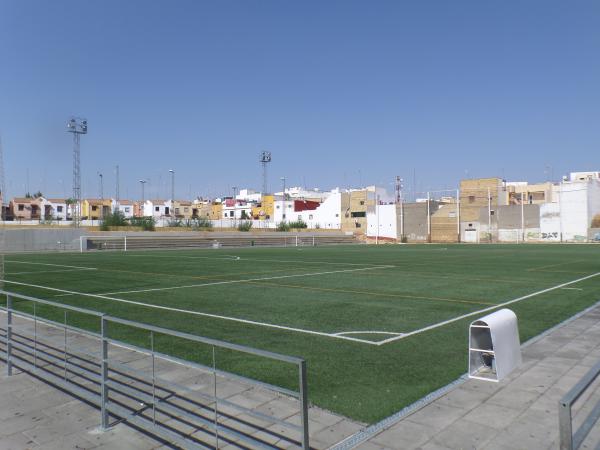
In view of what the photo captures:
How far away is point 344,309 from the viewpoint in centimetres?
1282

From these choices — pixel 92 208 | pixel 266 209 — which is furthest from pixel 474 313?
pixel 92 208

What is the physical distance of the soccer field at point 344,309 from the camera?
6.91m

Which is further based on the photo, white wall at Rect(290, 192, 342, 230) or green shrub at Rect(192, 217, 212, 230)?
white wall at Rect(290, 192, 342, 230)

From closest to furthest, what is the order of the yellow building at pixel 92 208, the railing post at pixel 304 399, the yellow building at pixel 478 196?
the railing post at pixel 304 399
the yellow building at pixel 478 196
the yellow building at pixel 92 208

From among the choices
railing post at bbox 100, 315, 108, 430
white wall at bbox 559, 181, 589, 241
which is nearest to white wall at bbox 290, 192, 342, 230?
white wall at bbox 559, 181, 589, 241

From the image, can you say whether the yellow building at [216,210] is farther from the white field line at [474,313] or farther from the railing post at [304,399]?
the railing post at [304,399]

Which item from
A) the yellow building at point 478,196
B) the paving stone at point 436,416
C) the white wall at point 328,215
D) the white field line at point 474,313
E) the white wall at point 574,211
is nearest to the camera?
the paving stone at point 436,416

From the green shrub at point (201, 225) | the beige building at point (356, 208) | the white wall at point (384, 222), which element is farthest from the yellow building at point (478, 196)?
the green shrub at point (201, 225)

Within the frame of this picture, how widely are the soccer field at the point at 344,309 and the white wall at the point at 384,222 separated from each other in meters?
62.0

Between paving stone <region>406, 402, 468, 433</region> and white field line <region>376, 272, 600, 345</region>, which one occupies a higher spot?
paving stone <region>406, 402, 468, 433</region>

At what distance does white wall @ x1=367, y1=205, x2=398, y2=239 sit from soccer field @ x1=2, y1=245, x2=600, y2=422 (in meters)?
62.0

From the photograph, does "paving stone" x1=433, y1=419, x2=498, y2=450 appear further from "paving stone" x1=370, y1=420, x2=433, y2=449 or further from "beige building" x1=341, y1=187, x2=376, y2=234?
"beige building" x1=341, y1=187, x2=376, y2=234

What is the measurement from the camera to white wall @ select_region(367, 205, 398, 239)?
8661cm

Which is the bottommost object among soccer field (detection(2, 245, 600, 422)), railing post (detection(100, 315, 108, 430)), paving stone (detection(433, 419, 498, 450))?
soccer field (detection(2, 245, 600, 422))
